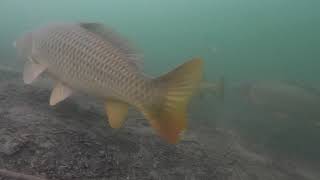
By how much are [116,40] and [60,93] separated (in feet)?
2.25

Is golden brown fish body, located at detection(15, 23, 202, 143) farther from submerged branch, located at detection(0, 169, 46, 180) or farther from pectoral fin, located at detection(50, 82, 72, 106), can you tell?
submerged branch, located at detection(0, 169, 46, 180)

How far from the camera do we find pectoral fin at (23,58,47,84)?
3.32 m

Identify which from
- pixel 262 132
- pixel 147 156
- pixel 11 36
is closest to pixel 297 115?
pixel 262 132

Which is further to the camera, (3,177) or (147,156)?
(147,156)

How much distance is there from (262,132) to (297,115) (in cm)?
191

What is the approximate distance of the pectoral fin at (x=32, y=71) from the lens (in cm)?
332

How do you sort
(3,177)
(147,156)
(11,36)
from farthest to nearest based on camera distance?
(11,36)
(147,156)
(3,177)

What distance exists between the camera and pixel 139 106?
8.21 ft

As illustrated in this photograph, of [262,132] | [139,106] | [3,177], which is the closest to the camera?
[3,177]

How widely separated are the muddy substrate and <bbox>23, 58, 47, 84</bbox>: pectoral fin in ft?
1.05

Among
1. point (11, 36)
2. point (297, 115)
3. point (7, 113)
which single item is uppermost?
point (7, 113)

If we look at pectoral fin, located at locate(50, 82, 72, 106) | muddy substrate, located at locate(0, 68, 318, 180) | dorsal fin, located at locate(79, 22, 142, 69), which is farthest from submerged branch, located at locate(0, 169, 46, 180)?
dorsal fin, located at locate(79, 22, 142, 69)

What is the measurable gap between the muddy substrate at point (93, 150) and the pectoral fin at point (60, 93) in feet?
0.77

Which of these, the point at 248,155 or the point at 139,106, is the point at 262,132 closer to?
the point at 248,155
